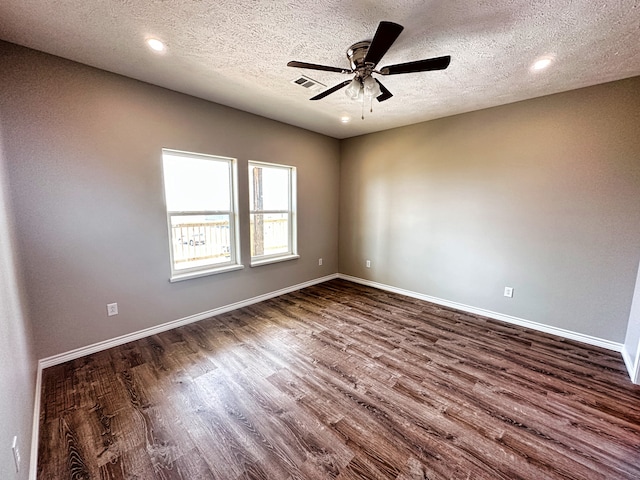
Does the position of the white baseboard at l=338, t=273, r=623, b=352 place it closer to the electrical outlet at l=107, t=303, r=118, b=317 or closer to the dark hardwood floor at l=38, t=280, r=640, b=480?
the dark hardwood floor at l=38, t=280, r=640, b=480

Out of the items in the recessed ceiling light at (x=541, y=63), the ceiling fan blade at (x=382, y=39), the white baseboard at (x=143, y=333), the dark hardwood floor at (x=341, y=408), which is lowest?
the dark hardwood floor at (x=341, y=408)

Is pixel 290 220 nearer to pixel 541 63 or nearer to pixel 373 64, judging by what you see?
pixel 373 64

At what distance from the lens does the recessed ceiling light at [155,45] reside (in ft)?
6.25

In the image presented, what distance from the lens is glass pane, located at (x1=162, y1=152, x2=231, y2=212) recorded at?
290 centimetres

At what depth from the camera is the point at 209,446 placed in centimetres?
153

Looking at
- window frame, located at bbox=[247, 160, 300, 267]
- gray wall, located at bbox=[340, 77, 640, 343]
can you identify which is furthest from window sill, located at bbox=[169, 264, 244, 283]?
gray wall, located at bbox=[340, 77, 640, 343]

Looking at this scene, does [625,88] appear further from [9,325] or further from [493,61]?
[9,325]

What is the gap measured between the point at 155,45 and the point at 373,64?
1663 mm

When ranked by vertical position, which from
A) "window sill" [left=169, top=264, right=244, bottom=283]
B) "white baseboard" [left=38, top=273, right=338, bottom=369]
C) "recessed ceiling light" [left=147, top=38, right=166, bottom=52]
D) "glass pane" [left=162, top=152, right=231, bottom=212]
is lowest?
"white baseboard" [left=38, top=273, right=338, bottom=369]

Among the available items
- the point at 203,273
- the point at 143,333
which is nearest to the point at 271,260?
the point at 203,273

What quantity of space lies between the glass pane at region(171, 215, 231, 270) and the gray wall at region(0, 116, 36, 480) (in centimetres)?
131

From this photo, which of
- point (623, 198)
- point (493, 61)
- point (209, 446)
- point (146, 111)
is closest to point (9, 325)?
point (209, 446)

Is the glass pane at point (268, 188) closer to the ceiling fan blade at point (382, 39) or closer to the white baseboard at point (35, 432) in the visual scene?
the ceiling fan blade at point (382, 39)

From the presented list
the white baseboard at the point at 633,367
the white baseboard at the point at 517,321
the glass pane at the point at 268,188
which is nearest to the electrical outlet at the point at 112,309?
the glass pane at the point at 268,188
